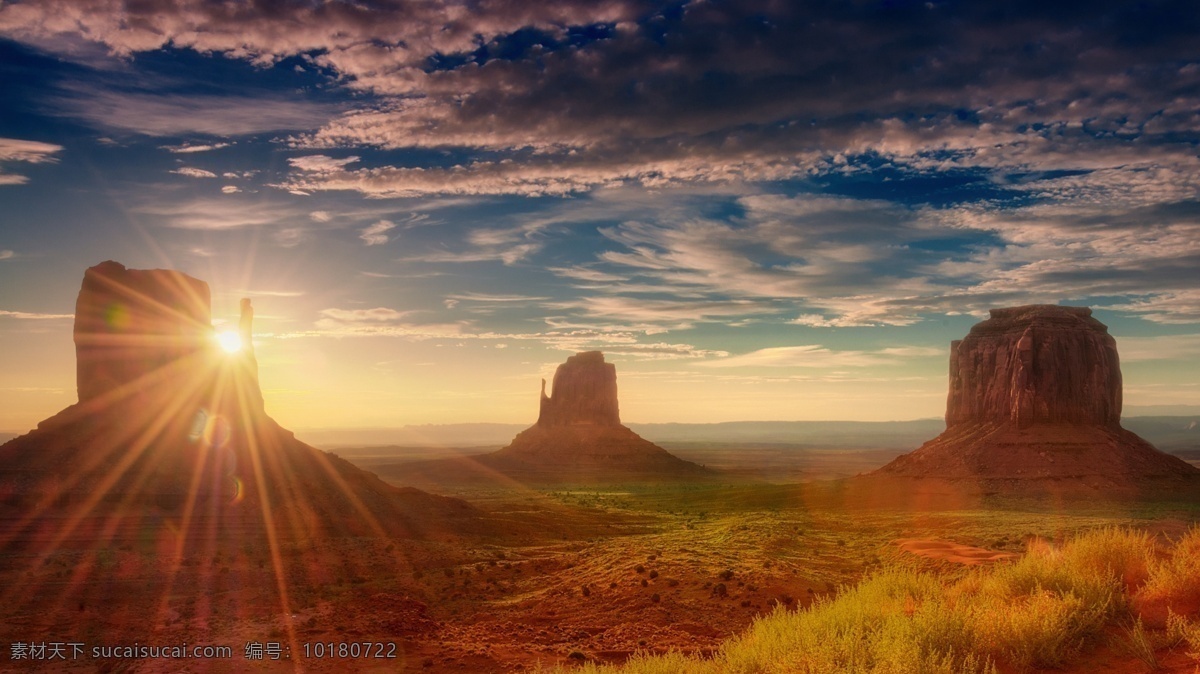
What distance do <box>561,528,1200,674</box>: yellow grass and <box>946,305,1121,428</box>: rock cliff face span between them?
54619 millimetres

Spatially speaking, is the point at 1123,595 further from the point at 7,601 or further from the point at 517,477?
the point at 517,477

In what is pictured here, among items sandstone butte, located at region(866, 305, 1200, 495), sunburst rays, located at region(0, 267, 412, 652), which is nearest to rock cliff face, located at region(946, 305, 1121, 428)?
sandstone butte, located at region(866, 305, 1200, 495)

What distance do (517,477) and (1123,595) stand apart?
81.0 meters

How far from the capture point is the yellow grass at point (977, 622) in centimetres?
816

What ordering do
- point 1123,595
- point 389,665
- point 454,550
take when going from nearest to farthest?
point 1123,595 < point 389,665 < point 454,550

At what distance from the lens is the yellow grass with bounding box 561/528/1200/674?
8156 mm

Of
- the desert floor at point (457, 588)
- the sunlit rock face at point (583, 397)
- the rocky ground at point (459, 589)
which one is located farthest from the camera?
the sunlit rock face at point (583, 397)

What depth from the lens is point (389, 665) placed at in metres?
15.3

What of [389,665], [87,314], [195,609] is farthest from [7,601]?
[87,314]

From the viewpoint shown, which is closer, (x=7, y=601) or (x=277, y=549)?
(x=7, y=601)

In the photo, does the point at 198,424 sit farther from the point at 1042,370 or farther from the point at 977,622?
the point at 1042,370

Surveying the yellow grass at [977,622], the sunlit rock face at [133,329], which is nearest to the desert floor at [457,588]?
the yellow grass at [977,622]

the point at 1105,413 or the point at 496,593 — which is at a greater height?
the point at 1105,413

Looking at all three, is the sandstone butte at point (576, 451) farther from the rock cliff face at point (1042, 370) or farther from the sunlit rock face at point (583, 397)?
the rock cliff face at point (1042, 370)
